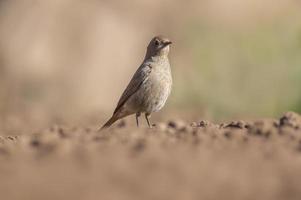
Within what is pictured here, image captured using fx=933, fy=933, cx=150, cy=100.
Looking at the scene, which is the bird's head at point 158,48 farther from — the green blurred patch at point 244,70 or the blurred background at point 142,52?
the blurred background at point 142,52

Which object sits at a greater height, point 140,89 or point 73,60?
point 73,60

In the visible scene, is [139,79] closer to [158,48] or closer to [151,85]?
[151,85]

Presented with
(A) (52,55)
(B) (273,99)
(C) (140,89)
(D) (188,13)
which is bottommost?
(C) (140,89)

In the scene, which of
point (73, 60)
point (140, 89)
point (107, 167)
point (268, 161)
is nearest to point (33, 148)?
point (107, 167)

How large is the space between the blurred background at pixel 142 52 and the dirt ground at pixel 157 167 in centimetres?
1105

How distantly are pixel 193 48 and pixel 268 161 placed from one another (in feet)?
52.8

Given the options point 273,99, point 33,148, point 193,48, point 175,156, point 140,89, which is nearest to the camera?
point 175,156

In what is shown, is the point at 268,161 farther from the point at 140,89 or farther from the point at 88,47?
the point at 88,47

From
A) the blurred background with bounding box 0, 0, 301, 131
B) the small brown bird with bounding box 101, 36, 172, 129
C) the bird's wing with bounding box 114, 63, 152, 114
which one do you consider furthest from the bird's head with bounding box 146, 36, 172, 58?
the blurred background with bounding box 0, 0, 301, 131

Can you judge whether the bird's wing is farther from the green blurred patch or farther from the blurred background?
the blurred background

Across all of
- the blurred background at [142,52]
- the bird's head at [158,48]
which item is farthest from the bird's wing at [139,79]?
the blurred background at [142,52]

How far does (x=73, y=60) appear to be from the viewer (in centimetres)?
2316

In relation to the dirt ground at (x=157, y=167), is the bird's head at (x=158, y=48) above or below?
above

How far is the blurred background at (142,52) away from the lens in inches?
806
